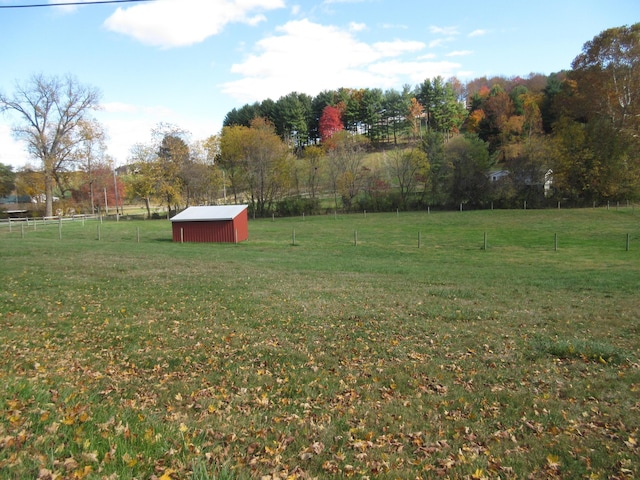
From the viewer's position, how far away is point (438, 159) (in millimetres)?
63719

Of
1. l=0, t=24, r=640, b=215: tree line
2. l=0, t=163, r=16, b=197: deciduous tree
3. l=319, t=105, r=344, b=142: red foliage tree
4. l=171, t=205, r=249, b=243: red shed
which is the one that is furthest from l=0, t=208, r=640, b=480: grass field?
l=319, t=105, r=344, b=142: red foliage tree

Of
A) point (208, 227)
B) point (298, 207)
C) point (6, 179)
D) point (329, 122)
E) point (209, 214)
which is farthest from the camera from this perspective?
point (329, 122)

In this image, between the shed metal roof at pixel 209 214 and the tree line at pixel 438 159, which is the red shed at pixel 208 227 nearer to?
the shed metal roof at pixel 209 214

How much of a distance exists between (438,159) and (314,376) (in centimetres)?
6092

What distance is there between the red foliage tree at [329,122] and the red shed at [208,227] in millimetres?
63776

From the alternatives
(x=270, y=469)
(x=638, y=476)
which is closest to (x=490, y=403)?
(x=638, y=476)

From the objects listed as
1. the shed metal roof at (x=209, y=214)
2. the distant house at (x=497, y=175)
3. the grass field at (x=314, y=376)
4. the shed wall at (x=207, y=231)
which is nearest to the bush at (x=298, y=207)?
the distant house at (x=497, y=175)

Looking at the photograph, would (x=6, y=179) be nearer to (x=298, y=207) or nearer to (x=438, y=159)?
(x=298, y=207)

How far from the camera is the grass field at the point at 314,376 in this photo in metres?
4.30

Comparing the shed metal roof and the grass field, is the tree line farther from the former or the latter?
the grass field

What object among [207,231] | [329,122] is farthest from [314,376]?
[329,122]

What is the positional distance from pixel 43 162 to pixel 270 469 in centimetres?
6333

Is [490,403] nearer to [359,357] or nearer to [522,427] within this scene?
[522,427]

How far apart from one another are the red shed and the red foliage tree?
63776 millimetres
